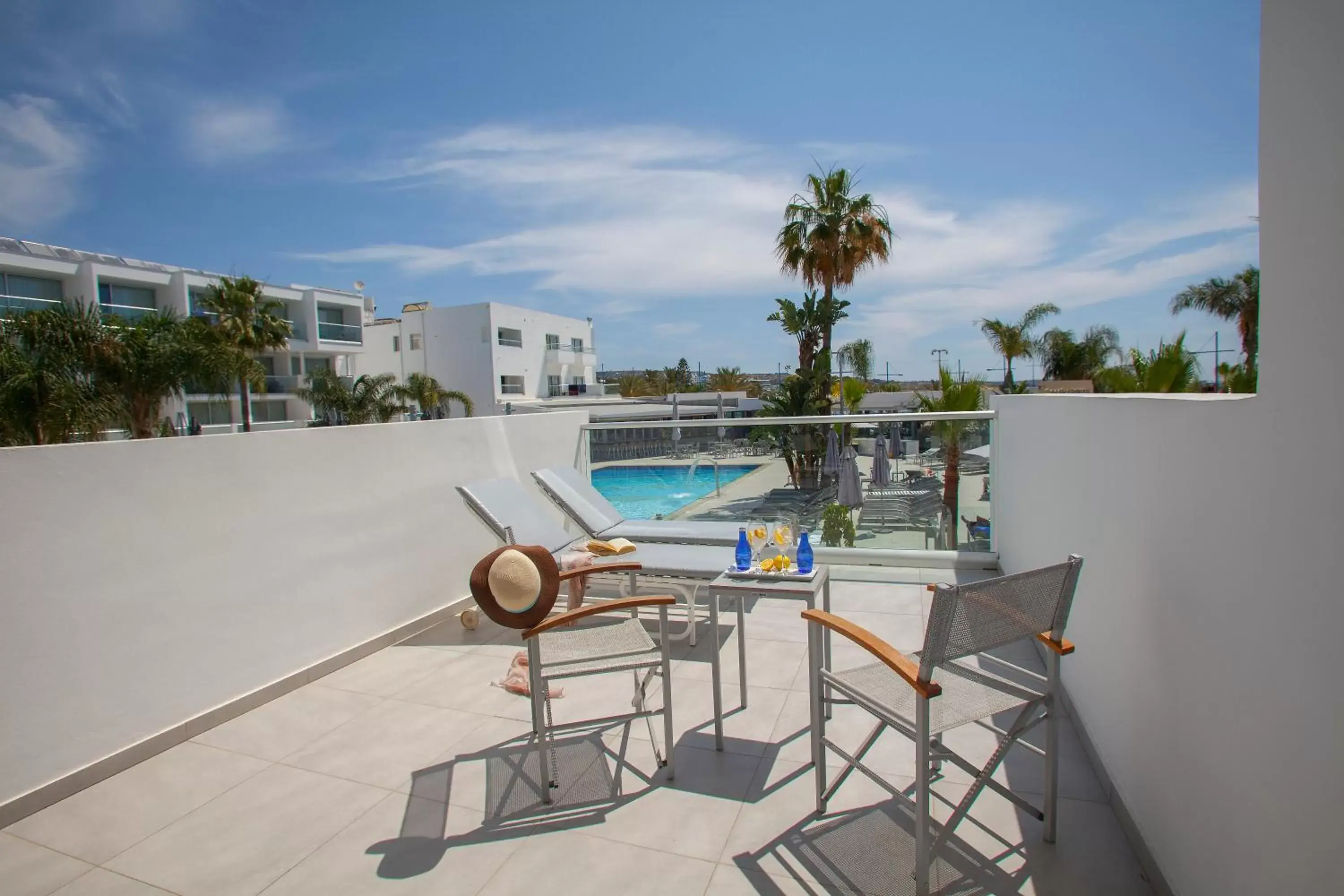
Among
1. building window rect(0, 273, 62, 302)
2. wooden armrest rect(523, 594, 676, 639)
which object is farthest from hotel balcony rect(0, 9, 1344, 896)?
building window rect(0, 273, 62, 302)

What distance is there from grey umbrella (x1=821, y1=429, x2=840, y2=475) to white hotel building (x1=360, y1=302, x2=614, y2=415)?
1240 inches

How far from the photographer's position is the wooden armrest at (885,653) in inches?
75.9

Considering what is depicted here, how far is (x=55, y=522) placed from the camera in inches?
110

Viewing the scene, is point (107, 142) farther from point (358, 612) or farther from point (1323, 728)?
point (1323, 728)

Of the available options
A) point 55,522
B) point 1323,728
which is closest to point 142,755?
point 55,522

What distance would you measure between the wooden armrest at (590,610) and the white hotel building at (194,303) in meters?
24.1

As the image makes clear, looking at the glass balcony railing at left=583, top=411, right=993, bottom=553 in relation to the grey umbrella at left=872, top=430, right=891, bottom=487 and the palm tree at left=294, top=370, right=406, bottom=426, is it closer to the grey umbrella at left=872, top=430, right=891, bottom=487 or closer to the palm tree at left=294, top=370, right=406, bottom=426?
the grey umbrella at left=872, top=430, right=891, bottom=487

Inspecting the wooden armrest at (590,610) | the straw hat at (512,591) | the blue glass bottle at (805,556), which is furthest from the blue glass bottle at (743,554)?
the straw hat at (512,591)

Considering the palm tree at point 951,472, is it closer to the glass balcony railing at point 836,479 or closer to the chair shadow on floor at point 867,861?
the glass balcony railing at point 836,479

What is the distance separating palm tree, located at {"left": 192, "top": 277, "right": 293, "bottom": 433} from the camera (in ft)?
93.6

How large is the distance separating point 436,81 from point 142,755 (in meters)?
7.65

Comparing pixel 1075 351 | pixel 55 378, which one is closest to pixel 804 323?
pixel 55 378

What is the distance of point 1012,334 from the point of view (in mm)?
38688

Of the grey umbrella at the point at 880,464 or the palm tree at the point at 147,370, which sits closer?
the grey umbrella at the point at 880,464
